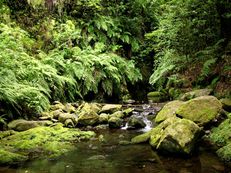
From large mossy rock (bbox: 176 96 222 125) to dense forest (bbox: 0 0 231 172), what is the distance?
1277 millimetres

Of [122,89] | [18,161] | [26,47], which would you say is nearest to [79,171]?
[18,161]

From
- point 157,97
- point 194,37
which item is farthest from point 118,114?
point 157,97

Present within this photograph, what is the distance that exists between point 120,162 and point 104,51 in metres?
11.2

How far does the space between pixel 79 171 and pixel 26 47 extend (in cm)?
903

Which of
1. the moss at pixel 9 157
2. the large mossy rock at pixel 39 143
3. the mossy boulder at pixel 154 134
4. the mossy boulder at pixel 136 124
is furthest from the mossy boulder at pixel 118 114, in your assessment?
the moss at pixel 9 157

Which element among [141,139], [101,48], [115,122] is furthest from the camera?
[101,48]

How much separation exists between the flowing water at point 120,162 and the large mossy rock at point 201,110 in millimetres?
1220

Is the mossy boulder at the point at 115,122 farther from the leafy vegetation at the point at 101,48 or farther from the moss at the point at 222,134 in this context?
the moss at the point at 222,134

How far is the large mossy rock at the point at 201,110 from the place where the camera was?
303 inches

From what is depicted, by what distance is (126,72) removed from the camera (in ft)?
52.9

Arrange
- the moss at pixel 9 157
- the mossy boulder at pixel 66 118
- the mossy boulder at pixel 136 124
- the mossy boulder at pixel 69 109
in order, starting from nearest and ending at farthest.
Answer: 1. the moss at pixel 9 157
2. the mossy boulder at pixel 136 124
3. the mossy boulder at pixel 66 118
4. the mossy boulder at pixel 69 109

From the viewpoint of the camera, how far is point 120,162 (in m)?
6.26

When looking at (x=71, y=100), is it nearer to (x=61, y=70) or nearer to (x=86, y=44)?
(x=61, y=70)

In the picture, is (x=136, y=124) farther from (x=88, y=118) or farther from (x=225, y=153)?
(x=225, y=153)
